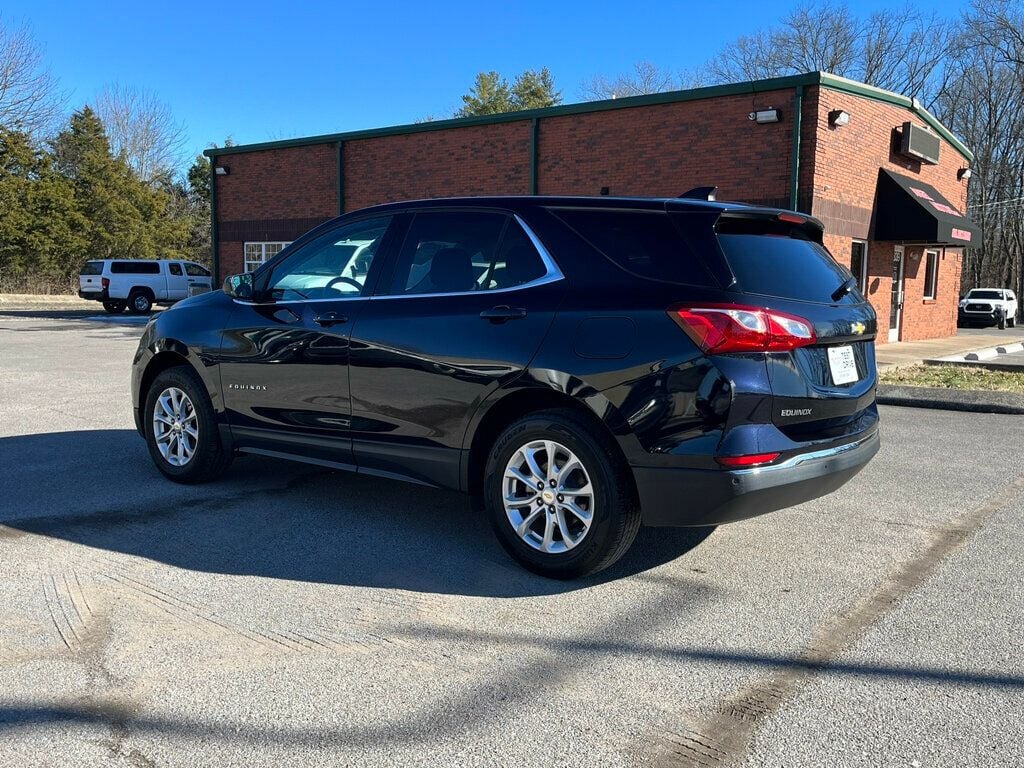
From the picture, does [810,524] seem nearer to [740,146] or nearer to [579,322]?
[579,322]

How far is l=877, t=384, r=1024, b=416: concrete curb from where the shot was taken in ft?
32.1

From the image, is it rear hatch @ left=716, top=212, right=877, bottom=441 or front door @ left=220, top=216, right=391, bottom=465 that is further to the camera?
front door @ left=220, top=216, right=391, bottom=465

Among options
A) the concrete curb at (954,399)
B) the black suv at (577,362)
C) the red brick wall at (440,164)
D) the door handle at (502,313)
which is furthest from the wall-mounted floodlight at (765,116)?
the door handle at (502,313)

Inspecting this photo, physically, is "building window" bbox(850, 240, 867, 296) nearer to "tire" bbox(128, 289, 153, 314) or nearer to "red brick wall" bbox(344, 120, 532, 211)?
"red brick wall" bbox(344, 120, 532, 211)

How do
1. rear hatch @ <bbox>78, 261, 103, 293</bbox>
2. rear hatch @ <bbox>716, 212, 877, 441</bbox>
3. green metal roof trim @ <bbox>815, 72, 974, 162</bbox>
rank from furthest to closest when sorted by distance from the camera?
rear hatch @ <bbox>78, 261, 103, 293</bbox> < green metal roof trim @ <bbox>815, 72, 974, 162</bbox> < rear hatch @ <bbox>716, 212, 877, 441</bbox>

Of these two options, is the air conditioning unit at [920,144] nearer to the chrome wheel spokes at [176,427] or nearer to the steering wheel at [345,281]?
the steering wheel at [345,281]

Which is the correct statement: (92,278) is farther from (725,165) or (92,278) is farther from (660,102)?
(725,165)

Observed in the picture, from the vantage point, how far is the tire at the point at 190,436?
5.63m

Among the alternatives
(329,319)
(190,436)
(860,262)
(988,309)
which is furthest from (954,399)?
(988,309)

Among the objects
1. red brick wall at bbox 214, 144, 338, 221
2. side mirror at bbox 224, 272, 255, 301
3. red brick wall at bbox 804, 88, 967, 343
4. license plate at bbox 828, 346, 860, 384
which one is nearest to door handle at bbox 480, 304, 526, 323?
license plate at bbox 828, 346, 860, 384

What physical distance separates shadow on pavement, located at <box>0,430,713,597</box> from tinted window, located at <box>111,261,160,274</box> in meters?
25.6

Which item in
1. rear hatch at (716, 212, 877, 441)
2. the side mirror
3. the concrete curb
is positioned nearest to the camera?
rear hatch at (716, 212, 877, 441)

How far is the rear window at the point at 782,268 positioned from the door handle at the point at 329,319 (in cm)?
213

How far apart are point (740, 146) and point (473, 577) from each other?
14005 mm
